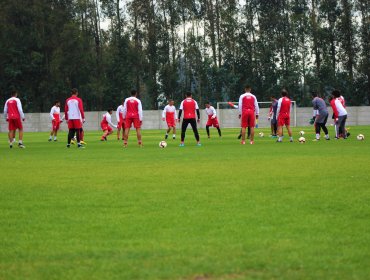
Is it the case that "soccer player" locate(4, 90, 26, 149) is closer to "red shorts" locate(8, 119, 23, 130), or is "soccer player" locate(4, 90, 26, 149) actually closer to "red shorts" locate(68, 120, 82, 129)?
"red shorts" locate(8, 119, 23, 130)

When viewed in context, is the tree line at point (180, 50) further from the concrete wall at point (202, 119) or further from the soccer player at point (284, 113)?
the soccer player at point (284, 113)

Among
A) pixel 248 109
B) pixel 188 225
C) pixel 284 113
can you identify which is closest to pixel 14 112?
pixel 248 109

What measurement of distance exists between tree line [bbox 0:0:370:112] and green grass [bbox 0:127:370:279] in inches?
2429

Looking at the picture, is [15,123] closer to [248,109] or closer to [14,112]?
[14,112]

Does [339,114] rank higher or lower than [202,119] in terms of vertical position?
higher

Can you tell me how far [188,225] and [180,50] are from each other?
73.7 m

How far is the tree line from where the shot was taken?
7288cm

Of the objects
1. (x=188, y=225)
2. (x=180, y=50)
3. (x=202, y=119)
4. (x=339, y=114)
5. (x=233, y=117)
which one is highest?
(x=180, y=50)

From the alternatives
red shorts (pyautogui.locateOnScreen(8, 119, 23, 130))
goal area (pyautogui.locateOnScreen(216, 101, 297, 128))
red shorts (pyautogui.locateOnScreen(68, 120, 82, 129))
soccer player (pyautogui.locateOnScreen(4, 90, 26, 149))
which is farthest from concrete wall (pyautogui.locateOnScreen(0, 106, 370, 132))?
red shorts (pyautogui.locateOnScreen(68, 120, 82, 129))

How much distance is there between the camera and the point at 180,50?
80.1m

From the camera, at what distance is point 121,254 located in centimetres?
588

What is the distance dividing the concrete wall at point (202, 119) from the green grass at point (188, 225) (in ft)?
170

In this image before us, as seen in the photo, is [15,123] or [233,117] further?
→ [233,117]

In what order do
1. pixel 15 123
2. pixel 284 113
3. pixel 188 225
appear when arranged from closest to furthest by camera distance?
pixel 188 225 → pixel 15 123 → pixel 284 113
